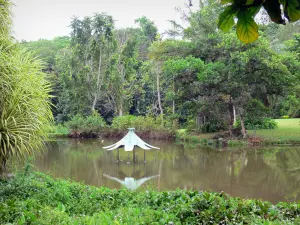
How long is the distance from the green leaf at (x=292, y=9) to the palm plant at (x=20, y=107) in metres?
3.81

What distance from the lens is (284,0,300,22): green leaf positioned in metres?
0.86

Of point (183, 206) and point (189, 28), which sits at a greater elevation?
point (189, 28)

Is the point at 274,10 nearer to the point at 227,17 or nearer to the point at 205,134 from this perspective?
the point at 227,17

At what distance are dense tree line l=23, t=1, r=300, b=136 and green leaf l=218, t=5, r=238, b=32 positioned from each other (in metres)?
9.43

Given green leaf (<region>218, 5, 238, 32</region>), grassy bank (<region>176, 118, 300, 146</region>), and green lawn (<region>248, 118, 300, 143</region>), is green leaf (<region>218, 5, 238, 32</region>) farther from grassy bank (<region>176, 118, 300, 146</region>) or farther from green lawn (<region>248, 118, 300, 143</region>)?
green lawn (<region>248, 118, 300, 143</region>)

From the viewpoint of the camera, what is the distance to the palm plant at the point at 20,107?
430cm

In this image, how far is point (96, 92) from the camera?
2098 centimetres

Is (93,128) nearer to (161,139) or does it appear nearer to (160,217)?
(161,139)

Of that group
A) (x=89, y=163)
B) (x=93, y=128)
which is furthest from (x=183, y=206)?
(x=93, y=128)

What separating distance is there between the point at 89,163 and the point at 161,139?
24.6 feet

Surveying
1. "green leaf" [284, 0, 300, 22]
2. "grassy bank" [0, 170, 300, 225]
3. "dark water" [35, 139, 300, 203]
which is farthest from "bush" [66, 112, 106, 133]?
"green leaf" [284, 0, 300, 22]

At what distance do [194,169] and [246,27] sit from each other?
378 inches

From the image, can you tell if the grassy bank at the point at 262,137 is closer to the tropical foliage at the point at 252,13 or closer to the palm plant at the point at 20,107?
the palm plant at the point at 20,107

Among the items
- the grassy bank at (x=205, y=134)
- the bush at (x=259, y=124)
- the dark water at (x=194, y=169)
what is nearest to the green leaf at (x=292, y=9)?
the dark water at (x=194, y=169)
